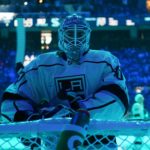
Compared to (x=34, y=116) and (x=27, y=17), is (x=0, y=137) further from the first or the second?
(x=27, y=17)

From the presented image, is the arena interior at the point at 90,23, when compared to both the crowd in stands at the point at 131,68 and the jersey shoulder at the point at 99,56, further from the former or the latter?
the jersey shoulder at the point at 99,56

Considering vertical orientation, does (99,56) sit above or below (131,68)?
above

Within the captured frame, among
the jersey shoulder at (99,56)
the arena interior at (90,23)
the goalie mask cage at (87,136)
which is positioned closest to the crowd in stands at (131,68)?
the arena interior at (90,23)

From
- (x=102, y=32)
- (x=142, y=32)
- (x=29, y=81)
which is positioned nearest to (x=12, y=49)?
(x=102, y=32)

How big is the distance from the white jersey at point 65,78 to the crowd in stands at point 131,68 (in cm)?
1096

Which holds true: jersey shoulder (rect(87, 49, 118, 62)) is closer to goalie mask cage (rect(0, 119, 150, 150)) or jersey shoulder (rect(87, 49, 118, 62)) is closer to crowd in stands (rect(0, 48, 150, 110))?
goalie mask cage (rect(0, 119, 150, 150))

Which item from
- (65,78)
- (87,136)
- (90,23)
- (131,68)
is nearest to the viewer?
(87,136)

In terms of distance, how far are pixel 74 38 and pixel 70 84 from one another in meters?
0.12

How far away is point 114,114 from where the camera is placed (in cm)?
132

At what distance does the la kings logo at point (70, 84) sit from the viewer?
138 cm

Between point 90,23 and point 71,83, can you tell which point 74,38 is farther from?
point 90,23

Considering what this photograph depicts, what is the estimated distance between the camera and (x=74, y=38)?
139 centimetres

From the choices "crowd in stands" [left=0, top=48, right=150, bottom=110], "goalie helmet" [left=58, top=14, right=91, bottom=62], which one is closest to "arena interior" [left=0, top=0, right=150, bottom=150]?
"crowd in stands" [left=0, top=48, right=150, bottom=110]

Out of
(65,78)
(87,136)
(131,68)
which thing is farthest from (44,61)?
(131,68)
